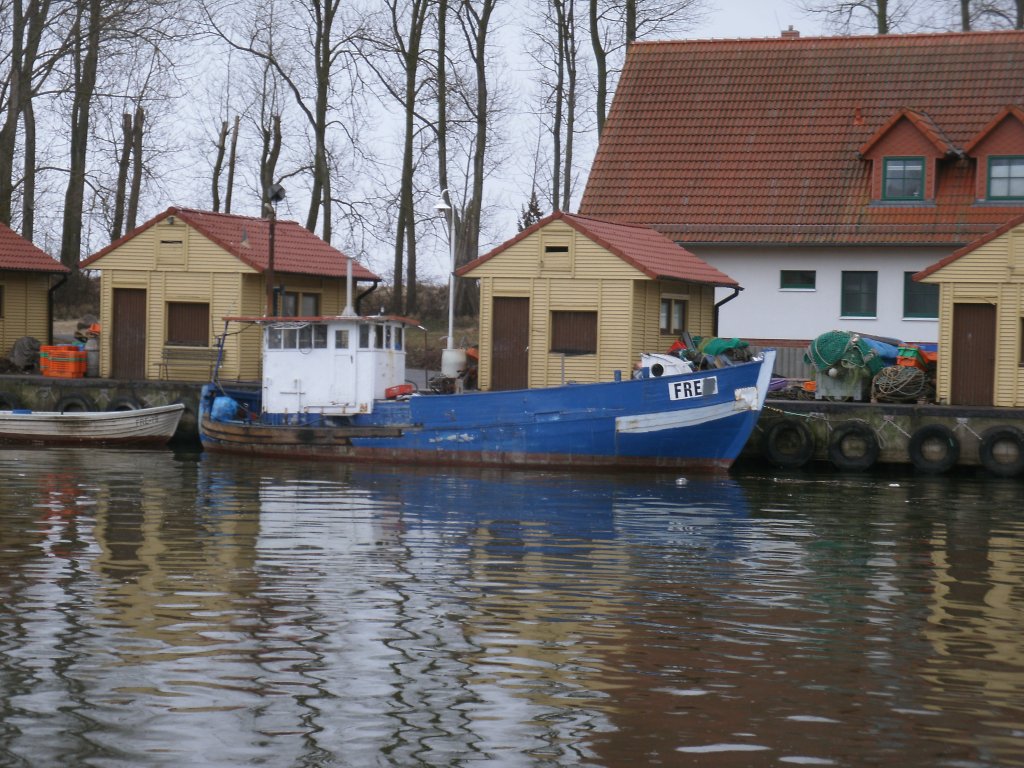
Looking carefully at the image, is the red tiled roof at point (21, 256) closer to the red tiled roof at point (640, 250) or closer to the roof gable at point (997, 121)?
the red tiled roof at point (640, 250)

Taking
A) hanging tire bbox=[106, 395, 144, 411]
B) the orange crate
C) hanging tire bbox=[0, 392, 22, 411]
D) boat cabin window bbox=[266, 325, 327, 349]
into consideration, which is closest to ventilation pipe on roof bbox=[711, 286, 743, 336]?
boat cabin window bbox=[266, 325, 327, 349]

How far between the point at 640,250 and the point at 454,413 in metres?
6.04

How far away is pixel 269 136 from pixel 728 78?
22.8 m

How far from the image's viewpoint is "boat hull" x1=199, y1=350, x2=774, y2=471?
26.0 metres

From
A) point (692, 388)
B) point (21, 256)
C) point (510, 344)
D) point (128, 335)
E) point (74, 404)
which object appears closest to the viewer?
point (692, 388)

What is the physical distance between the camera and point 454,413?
1065 inches

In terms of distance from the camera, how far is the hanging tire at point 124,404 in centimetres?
3210

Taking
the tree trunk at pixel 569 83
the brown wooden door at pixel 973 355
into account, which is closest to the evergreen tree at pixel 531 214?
the tree trunk at pixel 569 83

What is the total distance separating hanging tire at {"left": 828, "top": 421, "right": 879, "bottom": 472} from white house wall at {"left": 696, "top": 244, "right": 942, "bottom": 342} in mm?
8255

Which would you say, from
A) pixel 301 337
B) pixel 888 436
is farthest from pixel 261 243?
pixel 888 436

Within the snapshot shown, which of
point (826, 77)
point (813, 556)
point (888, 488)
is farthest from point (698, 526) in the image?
point (826, 77)

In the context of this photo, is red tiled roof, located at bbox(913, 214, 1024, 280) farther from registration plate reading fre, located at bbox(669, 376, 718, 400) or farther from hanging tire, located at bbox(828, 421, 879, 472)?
registration plate reading fre, located at bbox(669, 376, 718, 400)

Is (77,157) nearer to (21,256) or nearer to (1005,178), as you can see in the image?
(21,256)

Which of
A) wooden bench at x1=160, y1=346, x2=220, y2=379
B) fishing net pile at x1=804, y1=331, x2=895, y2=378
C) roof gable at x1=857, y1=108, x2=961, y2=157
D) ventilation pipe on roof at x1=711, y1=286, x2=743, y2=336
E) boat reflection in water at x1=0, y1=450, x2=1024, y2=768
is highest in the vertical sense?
roof gable at x1=857, y1=108, x2=961, y2=157
